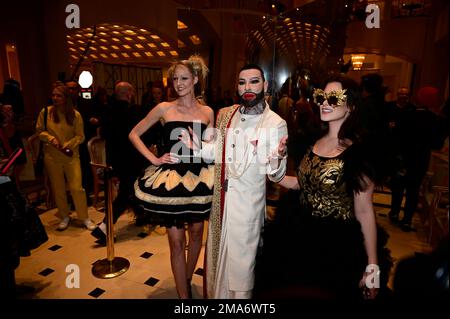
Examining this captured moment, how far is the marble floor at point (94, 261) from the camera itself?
2.64m

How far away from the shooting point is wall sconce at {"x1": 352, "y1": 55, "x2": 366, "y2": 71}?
2.81 m

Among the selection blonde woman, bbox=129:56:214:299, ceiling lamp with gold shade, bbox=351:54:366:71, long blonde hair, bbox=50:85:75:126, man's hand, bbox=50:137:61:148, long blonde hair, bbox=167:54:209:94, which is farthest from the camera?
long blonde hair, bbox=50:85:75:126

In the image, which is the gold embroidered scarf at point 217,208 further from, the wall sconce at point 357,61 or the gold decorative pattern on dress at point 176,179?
the wall sconce at point 357,61

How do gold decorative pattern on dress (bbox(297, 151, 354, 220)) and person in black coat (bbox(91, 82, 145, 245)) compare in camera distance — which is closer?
gold decorative pattern on dress (bbox(297, 151, 354, 220))

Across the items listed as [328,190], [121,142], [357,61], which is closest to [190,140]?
[328,190]

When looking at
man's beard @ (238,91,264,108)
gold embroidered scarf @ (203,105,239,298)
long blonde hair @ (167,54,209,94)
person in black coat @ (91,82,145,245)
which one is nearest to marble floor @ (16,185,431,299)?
person in black coat @ (91,82,145,245)

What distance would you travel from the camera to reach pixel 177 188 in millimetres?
2055

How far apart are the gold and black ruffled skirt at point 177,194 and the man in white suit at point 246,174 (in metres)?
0.21

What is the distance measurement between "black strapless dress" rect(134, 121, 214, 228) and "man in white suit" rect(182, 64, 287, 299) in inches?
8.4

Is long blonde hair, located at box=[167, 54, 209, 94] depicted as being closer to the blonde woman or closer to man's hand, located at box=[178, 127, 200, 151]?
the blonde woman

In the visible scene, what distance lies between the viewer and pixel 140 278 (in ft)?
9.41

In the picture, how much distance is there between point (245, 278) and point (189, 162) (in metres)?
0.92

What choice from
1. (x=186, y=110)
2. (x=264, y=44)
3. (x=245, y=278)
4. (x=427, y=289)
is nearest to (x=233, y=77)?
(x=264, y=44)

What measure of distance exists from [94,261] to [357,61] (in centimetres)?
352
